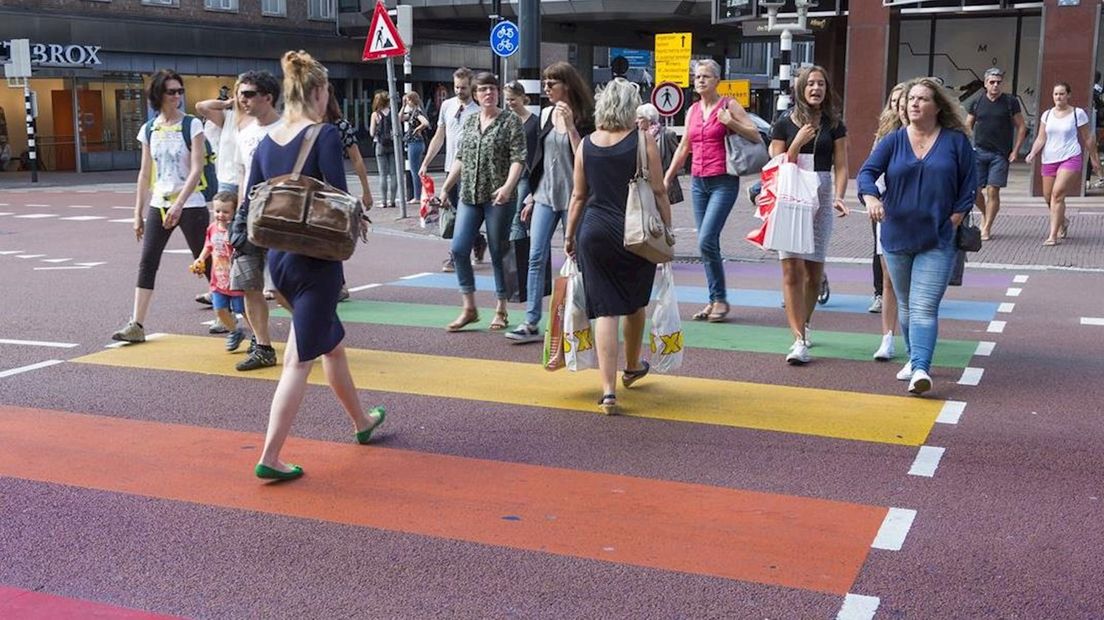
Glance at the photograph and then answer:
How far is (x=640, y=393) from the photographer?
7.03 meters

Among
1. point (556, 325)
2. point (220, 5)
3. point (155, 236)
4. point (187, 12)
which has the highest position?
point (220, 5)

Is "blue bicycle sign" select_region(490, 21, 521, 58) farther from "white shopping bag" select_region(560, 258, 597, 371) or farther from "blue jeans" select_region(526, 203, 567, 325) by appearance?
"white shopping bag" select_region(560, 258, 597, 371)

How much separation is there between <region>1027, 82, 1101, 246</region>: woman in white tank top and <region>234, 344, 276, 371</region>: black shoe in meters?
9.32

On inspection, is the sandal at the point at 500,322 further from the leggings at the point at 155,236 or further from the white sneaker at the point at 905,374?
the white sneaker at the point at 905,374

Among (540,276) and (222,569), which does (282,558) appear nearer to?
(222,569)

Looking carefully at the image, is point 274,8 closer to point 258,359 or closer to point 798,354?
point 258,359

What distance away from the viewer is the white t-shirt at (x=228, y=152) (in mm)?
8719

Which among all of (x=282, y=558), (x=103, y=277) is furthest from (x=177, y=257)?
(x=282, y=558)

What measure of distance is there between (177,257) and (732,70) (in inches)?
2387

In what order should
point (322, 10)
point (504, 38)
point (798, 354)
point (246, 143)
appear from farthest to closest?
point (322, 10) → point (504, 38) → point (246, 143) → point (798, 354)

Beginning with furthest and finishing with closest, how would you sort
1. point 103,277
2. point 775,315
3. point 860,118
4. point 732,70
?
point 732,70 → point 860,118 → point 103,277 → point 775,315

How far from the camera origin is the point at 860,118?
24.4 metres

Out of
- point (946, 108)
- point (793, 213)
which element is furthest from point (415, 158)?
point (946, 108)

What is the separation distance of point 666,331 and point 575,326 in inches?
20.0
